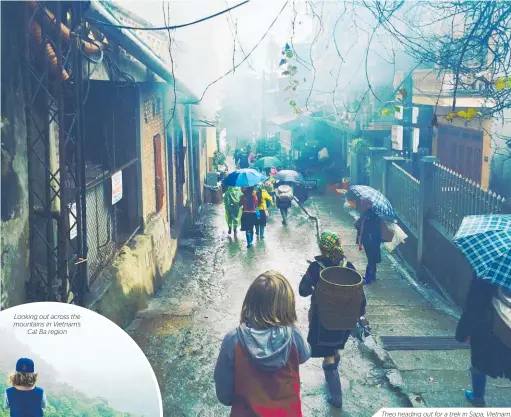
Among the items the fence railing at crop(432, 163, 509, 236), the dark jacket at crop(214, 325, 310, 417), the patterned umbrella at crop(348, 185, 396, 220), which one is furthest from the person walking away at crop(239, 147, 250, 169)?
the dark jacket at crop(214, 325, 310, 417)


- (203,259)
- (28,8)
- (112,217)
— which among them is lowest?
(203,259)

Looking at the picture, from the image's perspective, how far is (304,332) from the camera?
739 centimetres

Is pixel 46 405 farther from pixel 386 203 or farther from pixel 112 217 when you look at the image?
pixel 386 203

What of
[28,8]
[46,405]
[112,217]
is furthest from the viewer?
[112,217]

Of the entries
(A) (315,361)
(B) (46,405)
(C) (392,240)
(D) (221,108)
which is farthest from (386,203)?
(D) (221,108)

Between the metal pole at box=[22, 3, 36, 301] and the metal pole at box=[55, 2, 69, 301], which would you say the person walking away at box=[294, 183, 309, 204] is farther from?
the metal pole at box=[22, 3, 36, 301]

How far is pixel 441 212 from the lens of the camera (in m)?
9.80

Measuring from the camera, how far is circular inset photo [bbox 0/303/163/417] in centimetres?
395

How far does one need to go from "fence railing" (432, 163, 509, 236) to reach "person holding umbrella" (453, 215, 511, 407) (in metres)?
2.11

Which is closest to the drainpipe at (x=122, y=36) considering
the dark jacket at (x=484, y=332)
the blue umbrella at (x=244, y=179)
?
the dark jacket at (x=484, y=332)

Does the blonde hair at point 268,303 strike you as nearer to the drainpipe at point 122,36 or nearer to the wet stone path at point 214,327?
the wet stone path at point 214,327

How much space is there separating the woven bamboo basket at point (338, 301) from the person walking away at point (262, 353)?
54.2 inches

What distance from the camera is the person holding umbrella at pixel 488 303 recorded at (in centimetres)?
480

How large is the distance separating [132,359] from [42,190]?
1986 millimetres
